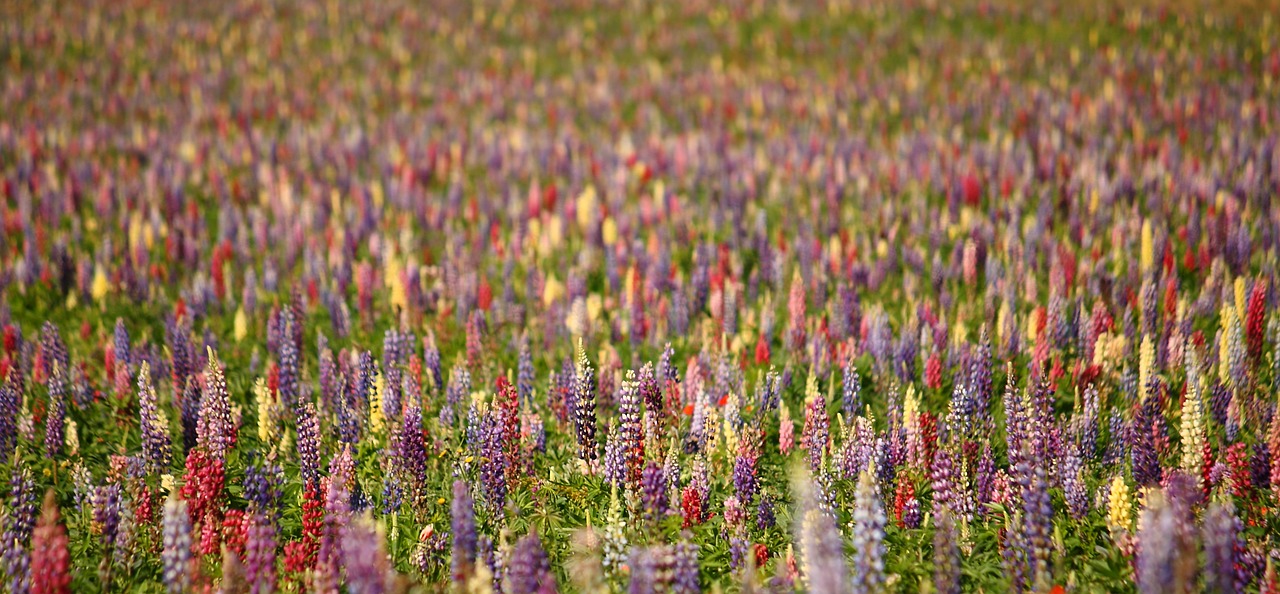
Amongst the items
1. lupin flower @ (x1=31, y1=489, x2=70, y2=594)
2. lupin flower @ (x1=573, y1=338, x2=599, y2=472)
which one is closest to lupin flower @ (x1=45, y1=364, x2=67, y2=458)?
lupin flower @ (x1=31, y1=489, x2=70, y2=594)

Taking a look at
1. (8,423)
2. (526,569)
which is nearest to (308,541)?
(526,569)

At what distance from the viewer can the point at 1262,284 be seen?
5090 millimetres

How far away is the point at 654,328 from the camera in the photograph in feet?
19.5

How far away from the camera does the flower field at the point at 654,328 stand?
3742 mm

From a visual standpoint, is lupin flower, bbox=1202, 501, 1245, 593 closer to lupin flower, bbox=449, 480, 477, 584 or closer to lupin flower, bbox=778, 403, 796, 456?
lupin flower, bbox=778, 403, 796, 456

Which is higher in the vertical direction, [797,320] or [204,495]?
[797,320]

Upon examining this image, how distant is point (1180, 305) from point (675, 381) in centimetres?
272

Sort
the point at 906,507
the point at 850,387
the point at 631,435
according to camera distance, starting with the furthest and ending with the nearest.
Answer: the point at 850,387 → the point at 906,507 → the point at 631,435

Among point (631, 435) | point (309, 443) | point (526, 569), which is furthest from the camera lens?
point (309, 443)

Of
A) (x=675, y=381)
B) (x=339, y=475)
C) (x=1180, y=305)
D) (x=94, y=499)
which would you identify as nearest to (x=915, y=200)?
(x=1180, y=305)

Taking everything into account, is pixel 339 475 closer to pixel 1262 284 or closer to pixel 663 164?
pixel 1262 284

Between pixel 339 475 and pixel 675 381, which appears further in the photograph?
pixel 675 381

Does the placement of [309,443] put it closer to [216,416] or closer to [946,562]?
[216,416]

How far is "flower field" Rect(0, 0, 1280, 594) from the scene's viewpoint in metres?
3.74
